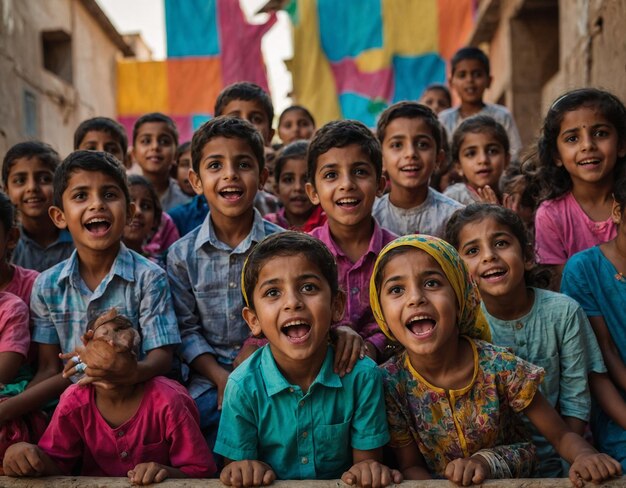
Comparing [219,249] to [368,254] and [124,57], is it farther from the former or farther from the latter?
[124,57]

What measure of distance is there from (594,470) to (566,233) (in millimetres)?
1459

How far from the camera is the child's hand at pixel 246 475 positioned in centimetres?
204

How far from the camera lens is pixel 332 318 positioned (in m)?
2.40

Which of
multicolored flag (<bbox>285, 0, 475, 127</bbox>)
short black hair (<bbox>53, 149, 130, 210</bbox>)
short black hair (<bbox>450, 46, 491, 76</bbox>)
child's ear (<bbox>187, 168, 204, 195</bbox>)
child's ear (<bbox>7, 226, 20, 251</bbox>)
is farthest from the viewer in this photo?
multicolored flag (<bbox>285, 0, 475, 127</bbox>)

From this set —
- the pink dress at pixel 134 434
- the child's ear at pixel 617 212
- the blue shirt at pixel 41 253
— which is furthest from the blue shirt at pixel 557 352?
the blue shirt at pixel 41 253

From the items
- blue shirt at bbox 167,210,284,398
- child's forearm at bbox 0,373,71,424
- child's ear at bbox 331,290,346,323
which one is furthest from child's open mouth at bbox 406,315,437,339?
child's forearm at bbox 0,373,71,424

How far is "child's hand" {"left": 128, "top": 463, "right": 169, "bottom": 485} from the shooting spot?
2066mm

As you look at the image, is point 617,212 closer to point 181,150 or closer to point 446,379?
point 446,379

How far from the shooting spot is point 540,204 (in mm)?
3414

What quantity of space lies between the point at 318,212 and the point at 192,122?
6557 millimetres

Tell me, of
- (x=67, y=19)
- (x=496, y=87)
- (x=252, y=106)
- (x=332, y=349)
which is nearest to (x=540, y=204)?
(x=332, y=349)

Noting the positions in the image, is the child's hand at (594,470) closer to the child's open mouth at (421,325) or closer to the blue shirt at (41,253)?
the child's open mouth at (421,325)

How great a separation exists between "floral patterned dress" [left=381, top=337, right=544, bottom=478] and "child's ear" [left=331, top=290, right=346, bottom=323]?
0.28 meters

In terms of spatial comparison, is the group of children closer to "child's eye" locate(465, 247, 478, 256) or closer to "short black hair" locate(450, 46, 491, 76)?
"child's eye" locate(465, 247, 478, 256)
